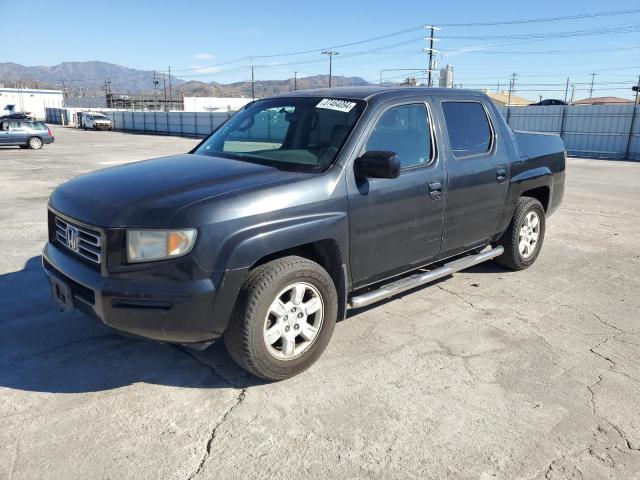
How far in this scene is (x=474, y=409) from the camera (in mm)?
3107

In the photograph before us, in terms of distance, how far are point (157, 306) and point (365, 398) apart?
54.1 inches

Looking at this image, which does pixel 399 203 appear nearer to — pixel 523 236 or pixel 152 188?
pixel 152 188

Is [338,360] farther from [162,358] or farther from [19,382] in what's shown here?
[19,382]

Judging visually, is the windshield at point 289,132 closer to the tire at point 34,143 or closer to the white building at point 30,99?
the tire at point 34,143

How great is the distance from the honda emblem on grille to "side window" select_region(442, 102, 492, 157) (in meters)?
2.99

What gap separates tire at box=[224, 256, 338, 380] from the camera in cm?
308

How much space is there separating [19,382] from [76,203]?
1.22m

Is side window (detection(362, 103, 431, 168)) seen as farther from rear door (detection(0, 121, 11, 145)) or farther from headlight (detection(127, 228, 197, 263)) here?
rear door (detection(0, 121, 11, 145))

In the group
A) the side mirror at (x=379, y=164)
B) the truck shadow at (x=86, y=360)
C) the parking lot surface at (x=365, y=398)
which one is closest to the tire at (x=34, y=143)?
the parking lot surface at (x=365, y=398)

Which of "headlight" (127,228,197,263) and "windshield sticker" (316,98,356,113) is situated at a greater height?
"windshield sticker" (316,98,356,113)

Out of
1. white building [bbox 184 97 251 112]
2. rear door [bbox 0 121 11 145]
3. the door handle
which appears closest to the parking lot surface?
the door handle

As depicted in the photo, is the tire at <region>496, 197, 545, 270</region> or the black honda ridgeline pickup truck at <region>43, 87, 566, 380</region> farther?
the tire at <region>496, 197, 545, 270</region>

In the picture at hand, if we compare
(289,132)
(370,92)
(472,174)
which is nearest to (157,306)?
(289,132)

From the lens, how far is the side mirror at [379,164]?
3434mm
